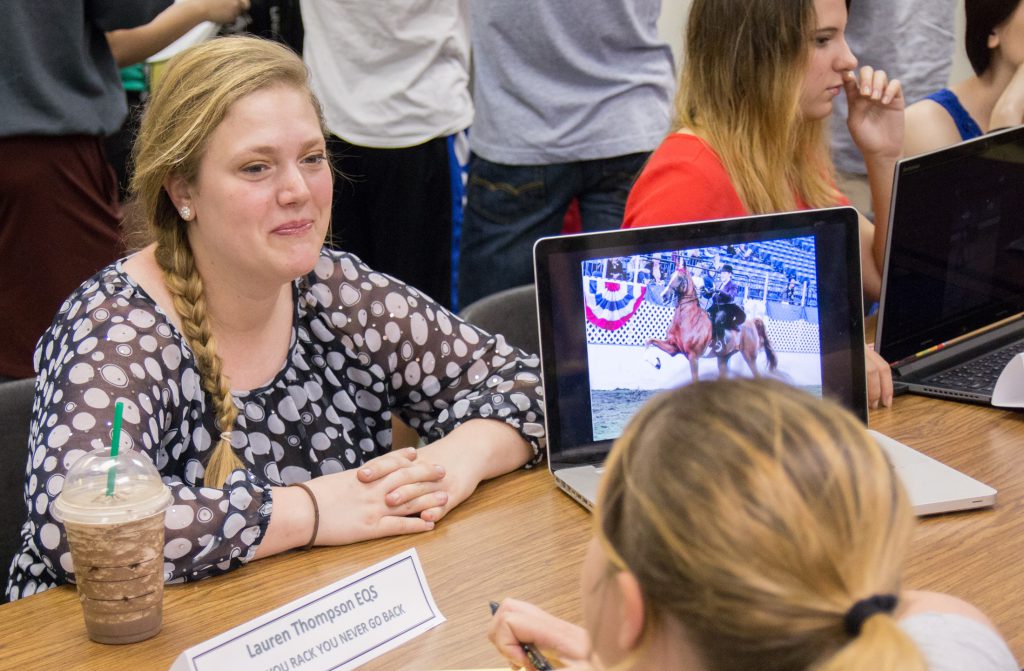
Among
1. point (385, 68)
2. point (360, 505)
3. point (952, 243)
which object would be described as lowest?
point (360, 505)

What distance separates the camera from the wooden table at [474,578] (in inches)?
42.7

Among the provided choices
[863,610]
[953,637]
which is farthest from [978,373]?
[863,610]

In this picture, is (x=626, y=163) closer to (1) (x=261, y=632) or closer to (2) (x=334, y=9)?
(2) (x=334, y=9)

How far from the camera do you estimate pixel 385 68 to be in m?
2.79

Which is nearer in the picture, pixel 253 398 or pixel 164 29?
pixel 253 398

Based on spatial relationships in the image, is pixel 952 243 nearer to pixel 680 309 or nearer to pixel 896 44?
pixel 680 309

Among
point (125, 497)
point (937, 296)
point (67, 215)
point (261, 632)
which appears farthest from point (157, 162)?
point (937, 296)

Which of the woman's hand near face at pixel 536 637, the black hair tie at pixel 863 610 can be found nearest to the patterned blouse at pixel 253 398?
the woman's hand near face at pixel 536 637

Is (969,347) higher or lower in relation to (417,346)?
lower

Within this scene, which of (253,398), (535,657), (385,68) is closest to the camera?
(535,657)

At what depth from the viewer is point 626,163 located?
2.57m

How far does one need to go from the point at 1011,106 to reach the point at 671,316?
1501mm

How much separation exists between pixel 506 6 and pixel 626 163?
1.46ft

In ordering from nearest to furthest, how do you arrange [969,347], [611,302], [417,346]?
[611,302] < [417,346] < [969,347]
